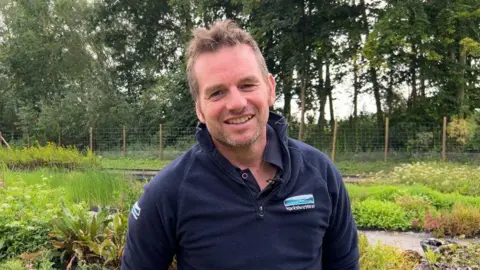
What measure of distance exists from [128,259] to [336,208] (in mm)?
849

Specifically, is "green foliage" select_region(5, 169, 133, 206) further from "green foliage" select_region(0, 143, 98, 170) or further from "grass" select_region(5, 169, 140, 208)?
"green foliage" select_region(0, 143, 98, 170)

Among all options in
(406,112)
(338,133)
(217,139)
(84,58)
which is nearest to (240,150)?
(217,139)

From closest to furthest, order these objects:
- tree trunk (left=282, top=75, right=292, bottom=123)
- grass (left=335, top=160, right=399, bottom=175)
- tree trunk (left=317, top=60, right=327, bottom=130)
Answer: grass (left=335, top=160, right=399, bottom=175) < tree trunk (left=317, top=60, right=327, bottom=130) < tree trunk (left=282, top=75, right=292, bottom=123)

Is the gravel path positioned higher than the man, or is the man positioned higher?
the man

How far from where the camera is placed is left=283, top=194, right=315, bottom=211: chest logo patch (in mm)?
1702

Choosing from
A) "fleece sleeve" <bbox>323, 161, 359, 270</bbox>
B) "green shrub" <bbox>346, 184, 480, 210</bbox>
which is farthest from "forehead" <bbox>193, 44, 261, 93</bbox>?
"green shrub" <bbox>346, 184, 480, 210</bbox>

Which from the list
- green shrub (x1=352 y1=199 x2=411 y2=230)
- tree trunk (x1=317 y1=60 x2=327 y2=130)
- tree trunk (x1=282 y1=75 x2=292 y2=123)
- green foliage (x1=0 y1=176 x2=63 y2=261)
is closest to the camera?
green foliage (x1=0 y1=176 x2=63 y2=261)

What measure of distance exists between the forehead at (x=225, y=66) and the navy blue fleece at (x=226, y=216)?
24cm

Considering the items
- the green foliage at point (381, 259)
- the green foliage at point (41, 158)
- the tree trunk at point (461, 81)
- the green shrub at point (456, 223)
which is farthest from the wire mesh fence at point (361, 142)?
the green foliage at point (381, 259)

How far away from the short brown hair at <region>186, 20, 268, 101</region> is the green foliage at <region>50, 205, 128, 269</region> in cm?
198

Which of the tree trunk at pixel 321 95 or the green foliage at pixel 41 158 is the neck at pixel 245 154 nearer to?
the green foliage at pixel 41 158

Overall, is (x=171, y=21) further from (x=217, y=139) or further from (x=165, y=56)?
(x=217, y=139)

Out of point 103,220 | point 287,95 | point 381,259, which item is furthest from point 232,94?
point 287,95

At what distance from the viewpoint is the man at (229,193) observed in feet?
5.41
